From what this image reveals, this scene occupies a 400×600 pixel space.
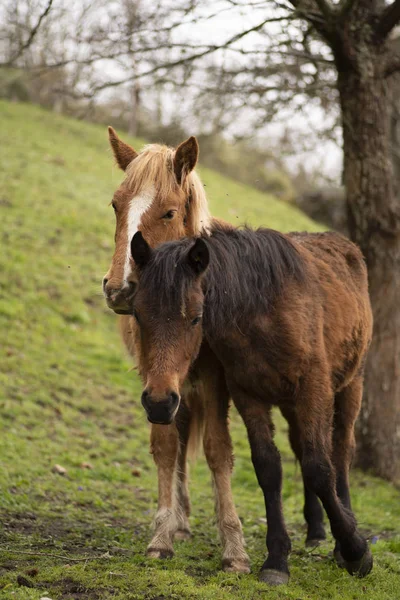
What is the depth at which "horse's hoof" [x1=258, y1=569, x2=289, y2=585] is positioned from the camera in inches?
165

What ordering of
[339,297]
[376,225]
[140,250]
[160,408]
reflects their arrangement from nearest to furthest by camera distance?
[160,408] → [140,250] → [339,297] → [376,225]

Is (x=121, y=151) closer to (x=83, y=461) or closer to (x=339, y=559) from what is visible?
(x=339, y=559)

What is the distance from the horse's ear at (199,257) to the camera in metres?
3.88

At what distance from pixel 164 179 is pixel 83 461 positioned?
385 cm

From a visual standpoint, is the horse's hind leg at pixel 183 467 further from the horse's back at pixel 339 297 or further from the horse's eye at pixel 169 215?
the horse's eye at pixel 169 215

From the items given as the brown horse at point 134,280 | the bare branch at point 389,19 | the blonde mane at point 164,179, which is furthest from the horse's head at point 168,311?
the bare branch at point 389,19

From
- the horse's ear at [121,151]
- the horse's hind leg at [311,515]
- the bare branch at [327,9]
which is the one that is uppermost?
the bare branch at [327,9]

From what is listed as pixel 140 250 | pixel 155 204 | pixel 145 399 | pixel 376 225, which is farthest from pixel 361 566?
pixel 376 225

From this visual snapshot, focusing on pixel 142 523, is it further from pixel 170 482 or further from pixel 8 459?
pixel 8 459

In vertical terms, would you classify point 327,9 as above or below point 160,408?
above

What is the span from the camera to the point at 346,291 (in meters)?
5.24

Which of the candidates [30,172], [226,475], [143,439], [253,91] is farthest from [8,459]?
[30,172]

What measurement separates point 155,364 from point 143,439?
17.3 ft

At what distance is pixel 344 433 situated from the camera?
5.51 meters
